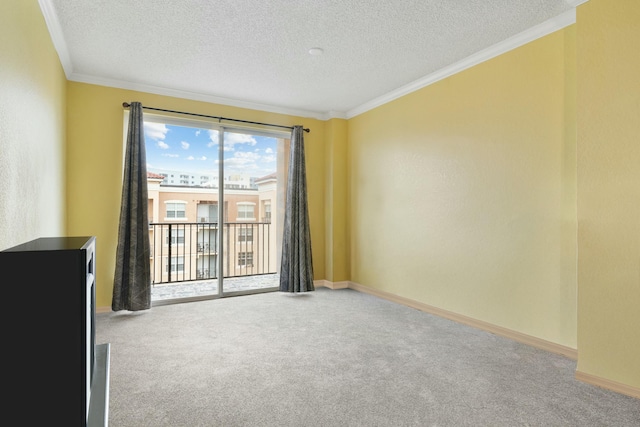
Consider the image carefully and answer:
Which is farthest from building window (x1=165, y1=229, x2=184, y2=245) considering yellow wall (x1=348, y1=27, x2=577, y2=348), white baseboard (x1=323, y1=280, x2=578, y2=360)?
yellow wall (x1=348, y1=27, x2=577, y2=348)

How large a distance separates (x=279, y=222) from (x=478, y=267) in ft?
9.08

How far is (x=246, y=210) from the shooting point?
5.16 meters

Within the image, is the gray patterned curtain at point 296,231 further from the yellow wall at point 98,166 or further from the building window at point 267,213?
the yellow wall at point 98,166

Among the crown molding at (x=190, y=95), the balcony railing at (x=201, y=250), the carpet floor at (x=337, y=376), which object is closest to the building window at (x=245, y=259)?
the balcony railing at (x=201, y=250)

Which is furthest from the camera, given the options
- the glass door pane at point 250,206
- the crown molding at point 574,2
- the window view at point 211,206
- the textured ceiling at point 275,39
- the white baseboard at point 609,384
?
the glass door pane at point 250,206

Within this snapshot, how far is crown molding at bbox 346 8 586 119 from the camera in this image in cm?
275

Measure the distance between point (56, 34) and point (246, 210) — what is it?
287 cm

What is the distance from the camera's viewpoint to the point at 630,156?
7.09 feet

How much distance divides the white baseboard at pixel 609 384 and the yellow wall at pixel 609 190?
0.07 feet

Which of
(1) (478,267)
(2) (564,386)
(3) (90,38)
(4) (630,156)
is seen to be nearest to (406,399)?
(2) (564,386)

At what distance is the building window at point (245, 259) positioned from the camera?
18.8 ft

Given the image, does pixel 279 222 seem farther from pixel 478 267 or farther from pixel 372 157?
pixel 478 267

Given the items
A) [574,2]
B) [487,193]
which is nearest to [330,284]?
[487,193]

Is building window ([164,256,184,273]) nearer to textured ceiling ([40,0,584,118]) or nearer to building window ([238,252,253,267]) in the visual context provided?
building window ([238,252,253,267])
